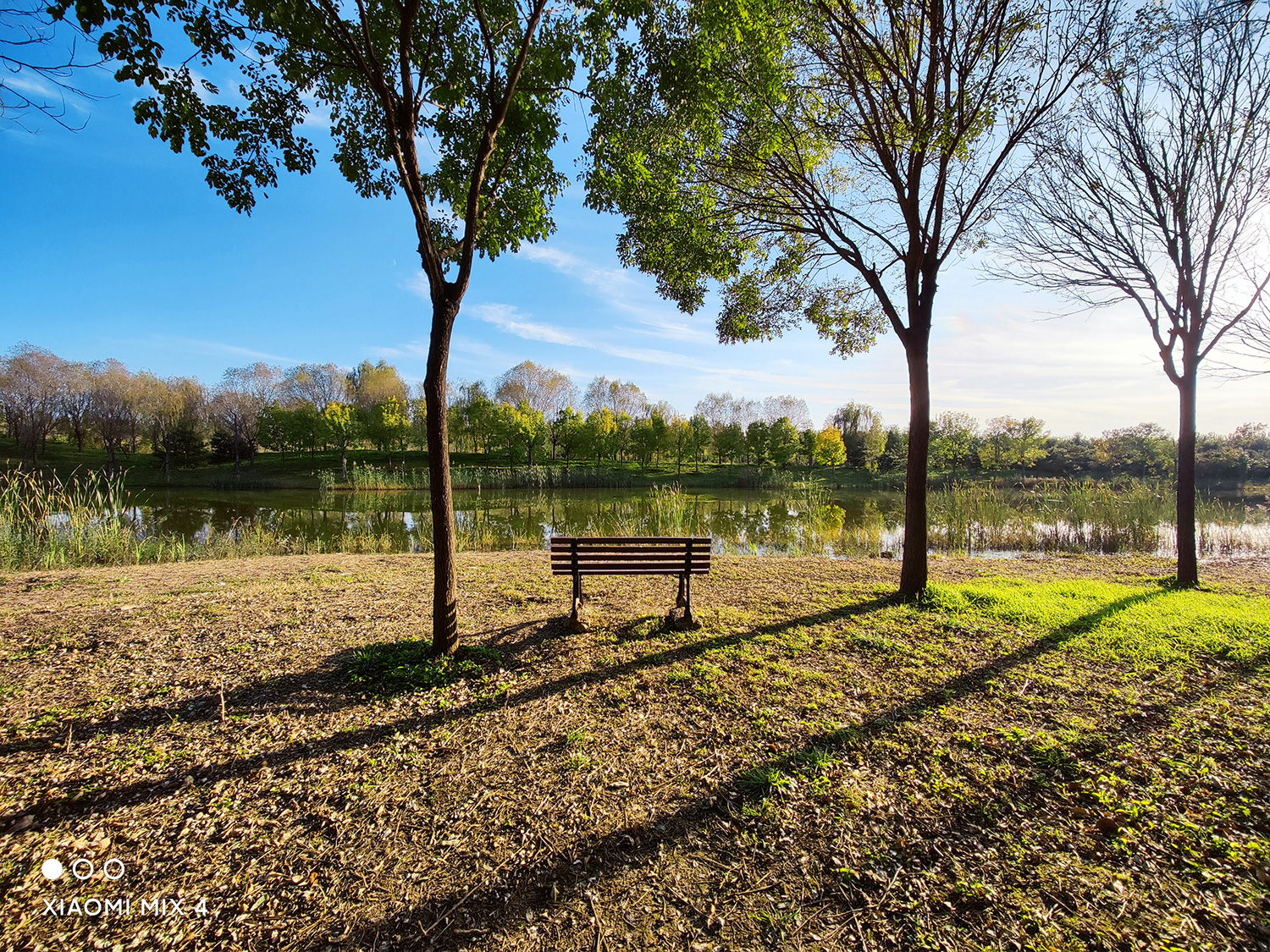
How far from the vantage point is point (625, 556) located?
551 centimetres

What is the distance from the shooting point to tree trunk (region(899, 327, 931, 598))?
263 inches

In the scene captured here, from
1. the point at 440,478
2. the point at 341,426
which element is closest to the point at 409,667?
the point at 440,478

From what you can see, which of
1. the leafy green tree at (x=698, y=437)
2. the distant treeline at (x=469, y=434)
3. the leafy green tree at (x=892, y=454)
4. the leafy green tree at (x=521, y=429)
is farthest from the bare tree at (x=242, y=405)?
the leafy green tree at (x=892, y=454)

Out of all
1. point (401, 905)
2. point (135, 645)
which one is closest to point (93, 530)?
point (135, 645)

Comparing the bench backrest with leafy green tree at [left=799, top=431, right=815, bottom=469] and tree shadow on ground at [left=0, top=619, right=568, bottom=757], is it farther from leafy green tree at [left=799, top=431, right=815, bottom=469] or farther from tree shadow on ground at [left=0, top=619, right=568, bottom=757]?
leafy green tree at [left=799, top=431, right=815, bottom=469]

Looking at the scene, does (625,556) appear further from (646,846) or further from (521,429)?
(521,429)

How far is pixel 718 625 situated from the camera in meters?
5.70

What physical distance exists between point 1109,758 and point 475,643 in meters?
5.04

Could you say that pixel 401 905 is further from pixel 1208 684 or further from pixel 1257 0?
pixel 1257 0

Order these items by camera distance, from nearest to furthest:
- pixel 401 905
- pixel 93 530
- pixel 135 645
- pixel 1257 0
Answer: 1. pixel 401 905
2. pixel 1257 0
3. pixel 135 645
4. pixel 93 530

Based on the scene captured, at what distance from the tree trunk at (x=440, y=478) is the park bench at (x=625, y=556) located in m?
1.22

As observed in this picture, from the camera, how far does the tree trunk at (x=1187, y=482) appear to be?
25.3ft

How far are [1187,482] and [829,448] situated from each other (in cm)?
4228

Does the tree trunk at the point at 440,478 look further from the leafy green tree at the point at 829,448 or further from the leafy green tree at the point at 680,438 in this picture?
the leafy green tree at the point at 829,448
